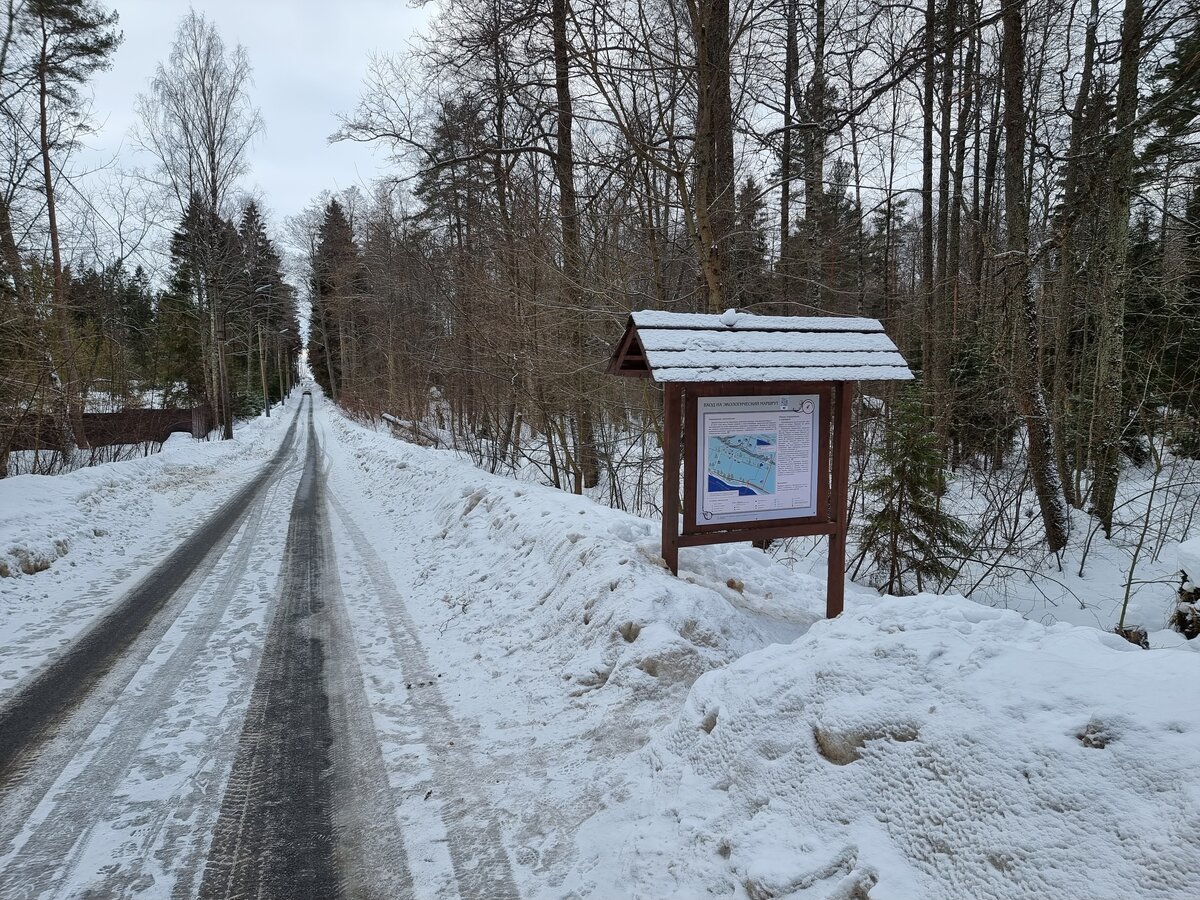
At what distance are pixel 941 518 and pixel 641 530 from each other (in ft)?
13.1

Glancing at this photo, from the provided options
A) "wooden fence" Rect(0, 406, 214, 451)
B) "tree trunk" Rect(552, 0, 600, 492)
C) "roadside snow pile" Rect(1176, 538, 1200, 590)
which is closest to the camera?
"roadside snow pile" Rect(1176, 538, 1200, 590)

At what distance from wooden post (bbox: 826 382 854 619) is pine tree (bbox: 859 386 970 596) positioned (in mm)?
2310

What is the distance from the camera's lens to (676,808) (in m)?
3.04

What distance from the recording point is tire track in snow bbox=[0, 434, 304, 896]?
2779 mm

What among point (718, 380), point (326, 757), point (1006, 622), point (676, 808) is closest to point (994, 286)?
point (718, 380)

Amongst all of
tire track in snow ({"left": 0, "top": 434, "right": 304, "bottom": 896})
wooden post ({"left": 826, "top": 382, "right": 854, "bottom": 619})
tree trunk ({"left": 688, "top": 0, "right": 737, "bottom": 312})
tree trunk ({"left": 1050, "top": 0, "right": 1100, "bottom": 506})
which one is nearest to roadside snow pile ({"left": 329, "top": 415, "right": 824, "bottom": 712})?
wooden post ({"left": 826, "top": 382, "right": 854, "bottom": 619})

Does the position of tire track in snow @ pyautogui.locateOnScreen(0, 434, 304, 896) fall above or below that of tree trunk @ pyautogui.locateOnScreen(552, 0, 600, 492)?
below

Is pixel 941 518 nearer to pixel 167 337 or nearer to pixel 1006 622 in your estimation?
pixel 1006 622

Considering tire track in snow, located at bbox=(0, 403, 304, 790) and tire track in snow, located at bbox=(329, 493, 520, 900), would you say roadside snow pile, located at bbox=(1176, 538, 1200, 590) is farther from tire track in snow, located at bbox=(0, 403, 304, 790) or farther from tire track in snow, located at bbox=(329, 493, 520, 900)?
tire track in snow, located at bbox=(0, 403, 304, 790)

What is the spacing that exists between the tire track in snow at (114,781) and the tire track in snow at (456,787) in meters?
1.13

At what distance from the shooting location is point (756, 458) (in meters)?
5.67

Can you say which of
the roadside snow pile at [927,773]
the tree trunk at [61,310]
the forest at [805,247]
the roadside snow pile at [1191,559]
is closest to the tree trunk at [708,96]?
the forest at [805,247]

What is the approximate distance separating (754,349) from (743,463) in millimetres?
1008

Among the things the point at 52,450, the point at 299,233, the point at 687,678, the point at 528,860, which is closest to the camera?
the point at 528,860
